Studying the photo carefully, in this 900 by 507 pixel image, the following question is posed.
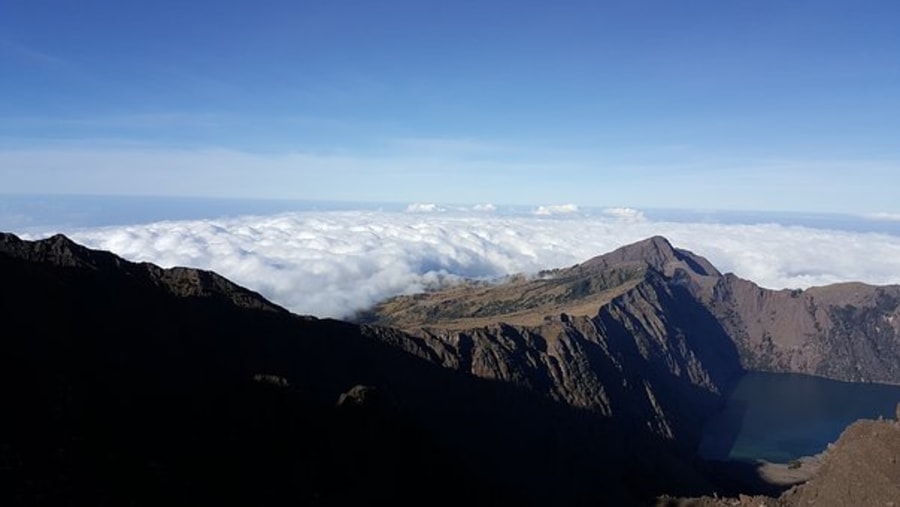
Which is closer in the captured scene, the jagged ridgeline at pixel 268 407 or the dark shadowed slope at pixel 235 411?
the dark shadowed slope at pixel 235 411

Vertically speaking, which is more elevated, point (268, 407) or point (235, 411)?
point (235, 411)

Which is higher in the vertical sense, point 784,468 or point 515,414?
point 515,414

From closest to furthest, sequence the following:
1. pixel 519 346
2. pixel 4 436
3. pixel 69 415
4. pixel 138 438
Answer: pixel 4 436 → pixel 69 415 → pixel 138 438 → pixel 519 346

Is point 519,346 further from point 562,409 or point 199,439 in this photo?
point 199,439

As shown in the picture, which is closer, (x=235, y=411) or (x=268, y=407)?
(x=235, y=411)

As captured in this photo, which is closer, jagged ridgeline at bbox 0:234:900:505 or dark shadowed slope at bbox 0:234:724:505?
dark shadowed slope at bbox 0:234:724:505

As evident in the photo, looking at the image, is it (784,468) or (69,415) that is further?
(784,468)

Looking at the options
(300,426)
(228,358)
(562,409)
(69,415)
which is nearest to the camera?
(69,415)

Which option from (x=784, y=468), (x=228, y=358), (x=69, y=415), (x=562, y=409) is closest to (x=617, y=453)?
(x=562, y=409)
